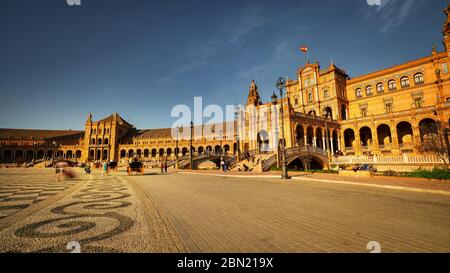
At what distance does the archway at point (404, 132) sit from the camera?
3625 centimetres

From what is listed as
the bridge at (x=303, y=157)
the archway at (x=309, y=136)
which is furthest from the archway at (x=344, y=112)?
the bridge at (x=303, y=157)

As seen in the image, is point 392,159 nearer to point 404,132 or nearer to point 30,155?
point 404,132

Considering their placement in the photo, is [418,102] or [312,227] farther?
[418,102]

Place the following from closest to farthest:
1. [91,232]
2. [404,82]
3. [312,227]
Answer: [91,232] → [312,227] → [404,82]

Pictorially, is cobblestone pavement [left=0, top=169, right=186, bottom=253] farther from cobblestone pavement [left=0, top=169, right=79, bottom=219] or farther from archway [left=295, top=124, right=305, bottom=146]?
archway [left=295, top=124, right=305, bottom=146]

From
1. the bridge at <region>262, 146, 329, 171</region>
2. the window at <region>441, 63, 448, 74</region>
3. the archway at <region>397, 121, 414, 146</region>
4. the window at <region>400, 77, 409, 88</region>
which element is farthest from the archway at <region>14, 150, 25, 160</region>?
the window at <region>441, 63, 448, 74</region>

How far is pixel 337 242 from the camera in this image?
3273 millimetres

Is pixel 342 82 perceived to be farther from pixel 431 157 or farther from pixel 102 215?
pixel 102 215

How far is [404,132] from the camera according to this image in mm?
37000

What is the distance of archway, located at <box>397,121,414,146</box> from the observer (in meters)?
36.2

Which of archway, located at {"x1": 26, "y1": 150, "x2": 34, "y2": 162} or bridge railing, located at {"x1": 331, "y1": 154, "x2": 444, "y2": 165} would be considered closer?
bridge railing, located at {"x1": 331, "y1": 154, "x2": 444, "y2": 165}

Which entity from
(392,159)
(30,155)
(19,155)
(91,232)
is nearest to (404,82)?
(392,159)

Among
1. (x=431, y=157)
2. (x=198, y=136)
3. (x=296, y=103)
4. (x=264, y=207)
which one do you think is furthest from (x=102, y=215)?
(x=198, y=136)
